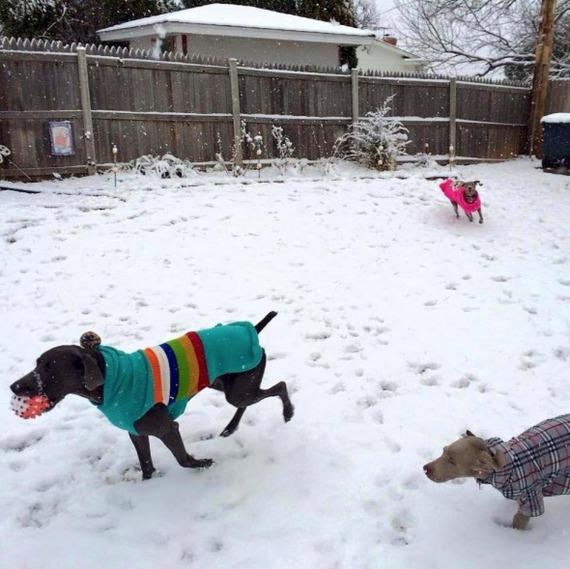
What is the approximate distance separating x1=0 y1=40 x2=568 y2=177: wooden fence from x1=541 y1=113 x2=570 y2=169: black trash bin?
7.55 ft

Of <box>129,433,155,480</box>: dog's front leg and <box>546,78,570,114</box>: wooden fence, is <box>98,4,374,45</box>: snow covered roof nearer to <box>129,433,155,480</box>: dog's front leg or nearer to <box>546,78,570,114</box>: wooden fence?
<box>546,78,570,114</box>: wooden fence

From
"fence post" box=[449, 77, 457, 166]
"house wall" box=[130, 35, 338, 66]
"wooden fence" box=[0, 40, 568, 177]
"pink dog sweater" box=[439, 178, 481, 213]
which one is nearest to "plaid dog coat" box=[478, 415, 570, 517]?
"pink dog sweater" box=[439, 178, 481, 213]

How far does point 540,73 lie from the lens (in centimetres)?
1444

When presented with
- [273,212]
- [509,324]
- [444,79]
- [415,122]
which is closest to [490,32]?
[444,79]

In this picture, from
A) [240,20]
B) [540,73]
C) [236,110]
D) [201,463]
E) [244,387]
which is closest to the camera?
[201,463]

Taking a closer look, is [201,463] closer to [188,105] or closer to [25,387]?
[25,387]

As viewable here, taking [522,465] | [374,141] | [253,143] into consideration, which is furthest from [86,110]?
[522,465]

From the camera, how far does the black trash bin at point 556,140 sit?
11.5 metres

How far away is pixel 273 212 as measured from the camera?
25.6 feet

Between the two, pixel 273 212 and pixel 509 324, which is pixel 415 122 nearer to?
pixel 273 212

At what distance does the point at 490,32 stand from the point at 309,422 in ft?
62.5

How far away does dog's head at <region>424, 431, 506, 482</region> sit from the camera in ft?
7.72

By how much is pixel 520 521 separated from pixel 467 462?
0.39 meters

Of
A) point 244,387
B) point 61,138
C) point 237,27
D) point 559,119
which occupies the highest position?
point 237,27
